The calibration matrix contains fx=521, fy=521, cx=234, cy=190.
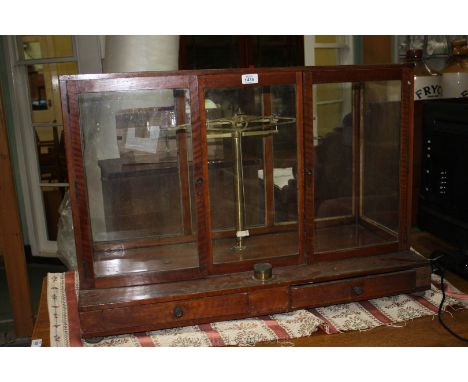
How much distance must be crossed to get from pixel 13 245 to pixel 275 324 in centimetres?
95

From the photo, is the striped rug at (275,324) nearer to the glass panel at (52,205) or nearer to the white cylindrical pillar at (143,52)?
the white cylindrical pillar at (143,52)

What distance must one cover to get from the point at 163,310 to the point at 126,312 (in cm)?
8

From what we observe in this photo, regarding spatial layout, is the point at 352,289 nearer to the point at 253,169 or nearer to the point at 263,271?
the point at 263,271

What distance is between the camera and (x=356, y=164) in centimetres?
140

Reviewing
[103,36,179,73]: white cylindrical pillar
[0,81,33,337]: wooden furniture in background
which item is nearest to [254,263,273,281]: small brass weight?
[103,36,179,73]: white cylindrical pillar

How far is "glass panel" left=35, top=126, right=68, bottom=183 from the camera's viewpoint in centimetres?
303

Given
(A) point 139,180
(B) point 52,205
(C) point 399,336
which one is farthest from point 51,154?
(C) point 399,336

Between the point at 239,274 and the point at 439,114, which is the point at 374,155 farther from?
the point at 239,274

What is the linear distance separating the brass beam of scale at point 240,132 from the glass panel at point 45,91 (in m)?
1.95

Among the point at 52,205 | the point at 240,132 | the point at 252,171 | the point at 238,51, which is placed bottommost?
the point at 52,205

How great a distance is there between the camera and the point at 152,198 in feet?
4.17

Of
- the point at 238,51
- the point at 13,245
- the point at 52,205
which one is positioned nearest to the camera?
the point at 13,245

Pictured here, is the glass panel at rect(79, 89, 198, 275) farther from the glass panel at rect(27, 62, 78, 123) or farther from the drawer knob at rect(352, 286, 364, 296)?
the glass panel at rect(27, 62, 78, 123)

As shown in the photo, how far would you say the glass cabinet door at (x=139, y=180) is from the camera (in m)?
1.15
